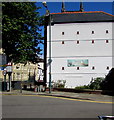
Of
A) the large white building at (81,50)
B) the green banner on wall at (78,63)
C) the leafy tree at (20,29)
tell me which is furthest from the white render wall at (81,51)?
the leafy tree at (20,29)

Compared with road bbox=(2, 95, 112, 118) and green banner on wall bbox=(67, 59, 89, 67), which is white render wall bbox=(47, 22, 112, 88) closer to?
green banner on wall bbox=(67, 59, 89, 67)

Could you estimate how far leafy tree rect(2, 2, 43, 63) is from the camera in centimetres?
2747

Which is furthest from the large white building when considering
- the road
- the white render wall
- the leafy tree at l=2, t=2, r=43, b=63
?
the road

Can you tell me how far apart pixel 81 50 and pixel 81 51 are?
18 cm

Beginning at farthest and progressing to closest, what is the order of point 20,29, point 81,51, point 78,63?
1. point 81,51
2. point 78,63
3. point 20,29

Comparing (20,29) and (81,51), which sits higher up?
(20,29)

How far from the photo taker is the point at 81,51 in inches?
1441

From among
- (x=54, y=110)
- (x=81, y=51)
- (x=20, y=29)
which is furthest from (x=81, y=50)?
(x=54, y=110)

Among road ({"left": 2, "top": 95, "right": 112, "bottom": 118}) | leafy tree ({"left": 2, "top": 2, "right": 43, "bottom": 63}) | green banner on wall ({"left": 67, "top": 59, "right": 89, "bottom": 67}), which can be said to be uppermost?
leafy tree ({"left": 2, "top": 2, "right": 43, "bottom": 63})

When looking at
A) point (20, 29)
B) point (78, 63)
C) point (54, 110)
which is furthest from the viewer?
point (78, 63)

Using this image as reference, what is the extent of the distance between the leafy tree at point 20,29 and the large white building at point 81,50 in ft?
23.6

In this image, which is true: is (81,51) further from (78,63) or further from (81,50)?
(78,63)

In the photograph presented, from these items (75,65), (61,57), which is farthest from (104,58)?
(61,57)

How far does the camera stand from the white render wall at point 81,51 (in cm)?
3612
